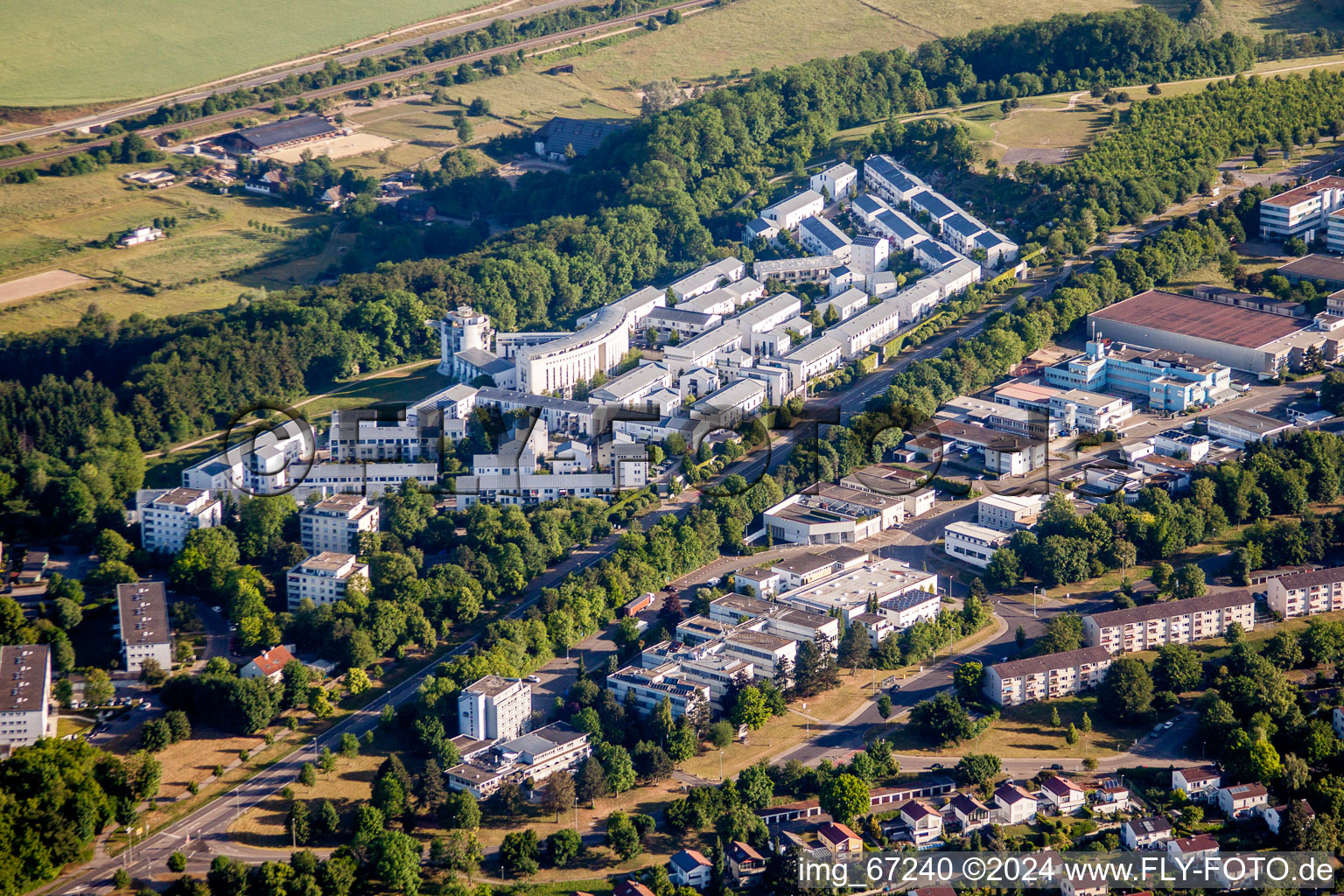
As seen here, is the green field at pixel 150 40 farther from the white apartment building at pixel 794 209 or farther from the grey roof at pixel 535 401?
the grey roof at pixel 535 401

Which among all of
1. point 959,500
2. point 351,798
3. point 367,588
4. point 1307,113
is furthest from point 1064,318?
point 351,798

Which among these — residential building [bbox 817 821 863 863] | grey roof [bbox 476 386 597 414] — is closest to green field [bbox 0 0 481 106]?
grey roof [bbox 476 386 597 414]

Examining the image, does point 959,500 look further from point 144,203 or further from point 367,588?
point 144,203

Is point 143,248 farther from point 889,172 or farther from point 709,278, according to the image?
point 889,172

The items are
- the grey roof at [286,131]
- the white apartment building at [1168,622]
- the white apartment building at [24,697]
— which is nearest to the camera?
the white apartment building at [24,697]

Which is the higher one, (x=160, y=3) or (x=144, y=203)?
(x=160, y=3)

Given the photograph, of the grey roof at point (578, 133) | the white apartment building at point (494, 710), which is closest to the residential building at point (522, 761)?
the white apartment building at point (494, 710)

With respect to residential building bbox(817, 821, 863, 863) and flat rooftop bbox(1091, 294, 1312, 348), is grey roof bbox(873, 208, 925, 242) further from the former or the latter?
residential building bbox(817, 821, 863, 863)
